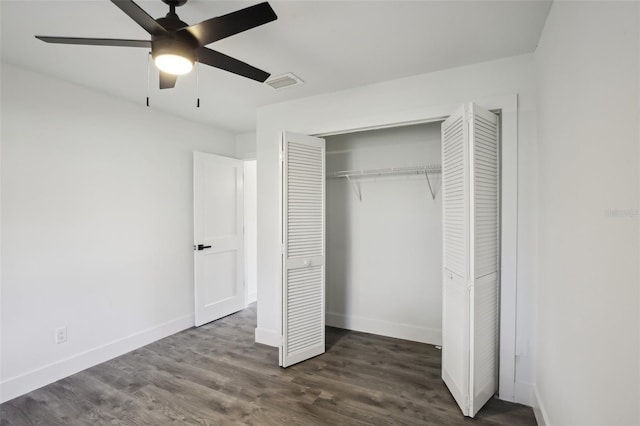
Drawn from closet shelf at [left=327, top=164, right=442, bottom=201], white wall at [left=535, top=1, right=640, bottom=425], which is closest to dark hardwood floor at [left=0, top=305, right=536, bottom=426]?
white wall at [left=535, top=1, right=640, bottom=425]

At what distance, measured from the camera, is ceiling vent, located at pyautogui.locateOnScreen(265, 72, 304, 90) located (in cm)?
263

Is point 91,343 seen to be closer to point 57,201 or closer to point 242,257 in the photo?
point 57,201

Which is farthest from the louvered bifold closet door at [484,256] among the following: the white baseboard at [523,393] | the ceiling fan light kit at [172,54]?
the ceiling fan light kit at [172,54]

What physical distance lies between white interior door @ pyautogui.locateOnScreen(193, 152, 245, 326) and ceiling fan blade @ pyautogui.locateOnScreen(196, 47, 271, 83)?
2.34m

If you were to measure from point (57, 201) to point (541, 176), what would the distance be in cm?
382

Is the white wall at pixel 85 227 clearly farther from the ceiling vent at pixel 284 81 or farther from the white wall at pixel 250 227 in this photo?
the ceiling vent at pixel 284 81

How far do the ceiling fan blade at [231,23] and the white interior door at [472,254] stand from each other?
1.49 meters

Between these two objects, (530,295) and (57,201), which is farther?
(57,201)

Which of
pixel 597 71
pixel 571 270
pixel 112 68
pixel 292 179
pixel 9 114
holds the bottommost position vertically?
pixel 571 270

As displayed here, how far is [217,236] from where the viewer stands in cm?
409

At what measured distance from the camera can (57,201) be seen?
8.66ft

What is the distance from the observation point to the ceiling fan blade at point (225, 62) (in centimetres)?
159

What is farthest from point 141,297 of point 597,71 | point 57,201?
point 597,71

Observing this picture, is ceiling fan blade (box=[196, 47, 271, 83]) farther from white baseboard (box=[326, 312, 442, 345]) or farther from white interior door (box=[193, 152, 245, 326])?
white baseboard (box=[326, 312, 442, 345])
